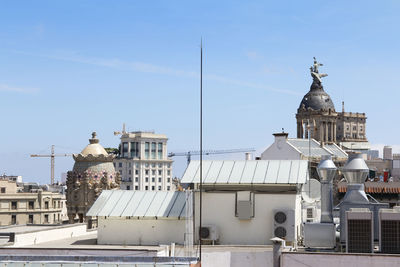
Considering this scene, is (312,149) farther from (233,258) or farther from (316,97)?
(233,258)

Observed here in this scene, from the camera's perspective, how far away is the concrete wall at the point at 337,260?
3384 centimetres

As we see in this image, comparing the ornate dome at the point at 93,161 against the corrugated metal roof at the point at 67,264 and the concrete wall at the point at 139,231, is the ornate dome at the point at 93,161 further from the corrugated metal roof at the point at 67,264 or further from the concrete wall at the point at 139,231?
the corrugated metal roof at the point at 67,264

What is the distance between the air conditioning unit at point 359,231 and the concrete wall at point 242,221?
21.7 ft

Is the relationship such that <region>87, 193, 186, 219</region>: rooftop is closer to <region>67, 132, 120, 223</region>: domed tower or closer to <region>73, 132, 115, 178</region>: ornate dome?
<region>67, 132, 120, 223</region>: domed tower

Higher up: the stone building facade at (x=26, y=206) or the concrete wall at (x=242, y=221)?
the concrete wall at (x=242, y=221)

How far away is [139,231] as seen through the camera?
44.9 m

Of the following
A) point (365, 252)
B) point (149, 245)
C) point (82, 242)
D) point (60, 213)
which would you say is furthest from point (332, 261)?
point (60, 213)

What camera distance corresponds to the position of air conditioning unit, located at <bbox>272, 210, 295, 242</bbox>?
140ft

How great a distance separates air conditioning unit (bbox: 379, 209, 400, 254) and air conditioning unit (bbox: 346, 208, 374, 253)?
1.73 feet

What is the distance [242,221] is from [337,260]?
10.3 metres

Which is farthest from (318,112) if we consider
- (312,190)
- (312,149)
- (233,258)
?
(233,258)

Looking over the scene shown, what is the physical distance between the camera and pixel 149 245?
4441 cm

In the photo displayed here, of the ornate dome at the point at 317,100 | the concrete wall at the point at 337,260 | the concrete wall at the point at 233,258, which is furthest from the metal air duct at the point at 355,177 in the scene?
the ornate dome at the point at 317,100

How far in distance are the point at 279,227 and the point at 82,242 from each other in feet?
45.4
